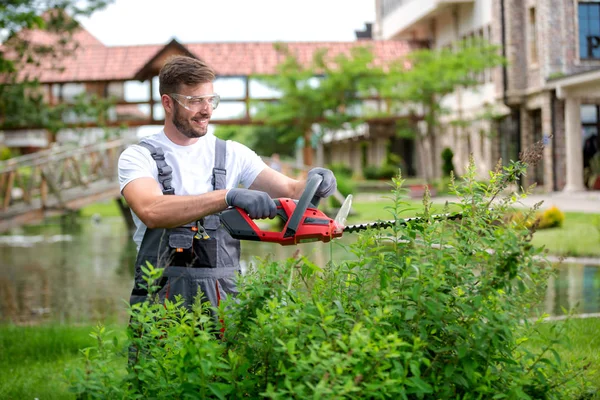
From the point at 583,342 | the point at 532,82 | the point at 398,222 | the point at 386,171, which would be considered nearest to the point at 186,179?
the point at 398,222

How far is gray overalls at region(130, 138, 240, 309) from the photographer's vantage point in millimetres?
4156

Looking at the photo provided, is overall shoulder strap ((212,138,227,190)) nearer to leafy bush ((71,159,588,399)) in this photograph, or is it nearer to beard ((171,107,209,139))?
beard ((171,107,209,139))

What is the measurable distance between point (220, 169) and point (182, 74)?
0.41 metres

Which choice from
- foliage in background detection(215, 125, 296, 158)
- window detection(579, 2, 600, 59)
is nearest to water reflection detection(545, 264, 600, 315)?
window detection(579, 2, 600, 59)

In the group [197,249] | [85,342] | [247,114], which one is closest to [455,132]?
[247,114]

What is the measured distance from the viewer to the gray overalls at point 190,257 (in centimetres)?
416

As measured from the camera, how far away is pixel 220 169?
425 cm

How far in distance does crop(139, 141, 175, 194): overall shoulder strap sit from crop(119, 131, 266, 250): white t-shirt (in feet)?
0.05

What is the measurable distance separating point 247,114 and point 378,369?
41950 mm

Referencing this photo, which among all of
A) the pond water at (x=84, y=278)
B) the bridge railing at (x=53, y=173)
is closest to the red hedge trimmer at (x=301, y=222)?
the pond water at (x=84, y=278)

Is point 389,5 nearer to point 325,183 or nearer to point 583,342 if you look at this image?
point 583,342

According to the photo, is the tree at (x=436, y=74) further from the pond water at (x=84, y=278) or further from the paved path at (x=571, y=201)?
the pond water at (x=84, y=278)

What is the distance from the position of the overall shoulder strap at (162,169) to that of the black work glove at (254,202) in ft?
1.66

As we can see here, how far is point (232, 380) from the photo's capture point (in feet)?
10.6
